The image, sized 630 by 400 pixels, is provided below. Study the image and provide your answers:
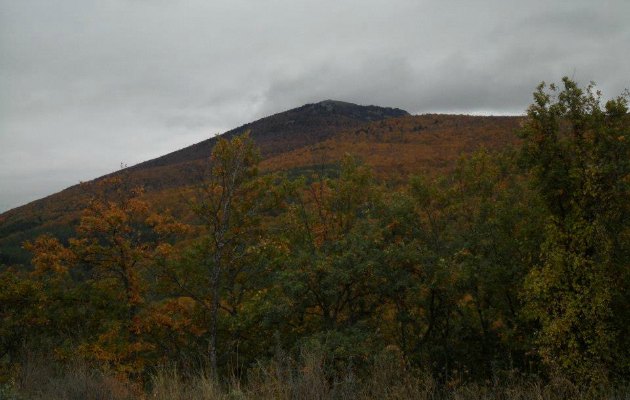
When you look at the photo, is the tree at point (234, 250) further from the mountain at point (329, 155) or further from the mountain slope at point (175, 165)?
the mountain at point (329, 155)

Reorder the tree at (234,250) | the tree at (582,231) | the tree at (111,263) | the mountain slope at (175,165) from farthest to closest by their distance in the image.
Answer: the mountain slope at (175,165)
the tree at (234,250)
the tree at (111,263)
the tree at (582,231)

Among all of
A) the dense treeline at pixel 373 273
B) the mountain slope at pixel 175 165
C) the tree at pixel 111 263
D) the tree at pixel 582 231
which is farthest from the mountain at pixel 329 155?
the tree at pixel 582 231

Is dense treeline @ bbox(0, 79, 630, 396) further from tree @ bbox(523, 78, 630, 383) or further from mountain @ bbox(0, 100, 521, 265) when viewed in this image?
mountain @ bbox(0, 100, 521, 265)

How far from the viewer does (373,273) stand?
1123 centimetres

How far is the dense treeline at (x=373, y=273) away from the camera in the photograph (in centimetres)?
1112

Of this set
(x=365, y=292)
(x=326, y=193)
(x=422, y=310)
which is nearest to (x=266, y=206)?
(x=326, y=193)

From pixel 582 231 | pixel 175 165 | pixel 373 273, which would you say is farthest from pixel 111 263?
pixel 175 165

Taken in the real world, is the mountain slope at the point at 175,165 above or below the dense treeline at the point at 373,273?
above

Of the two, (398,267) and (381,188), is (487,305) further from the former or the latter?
(381,188)

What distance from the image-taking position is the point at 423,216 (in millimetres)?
16344

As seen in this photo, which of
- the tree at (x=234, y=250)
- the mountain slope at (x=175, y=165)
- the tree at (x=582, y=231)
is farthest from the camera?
the mountain slope at (x=175, y=165)

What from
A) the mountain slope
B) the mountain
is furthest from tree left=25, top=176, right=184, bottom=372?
the mountain

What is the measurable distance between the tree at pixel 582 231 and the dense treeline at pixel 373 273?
0.05 metres

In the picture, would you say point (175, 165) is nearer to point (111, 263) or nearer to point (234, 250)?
point (111, 263)
